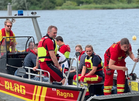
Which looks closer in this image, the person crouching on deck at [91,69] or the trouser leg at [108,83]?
the trouser leg at [108,83]

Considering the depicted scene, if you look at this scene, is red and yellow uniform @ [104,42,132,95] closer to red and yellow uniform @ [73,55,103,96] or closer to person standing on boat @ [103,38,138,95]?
person standing on boat @ [103,38,138,95]

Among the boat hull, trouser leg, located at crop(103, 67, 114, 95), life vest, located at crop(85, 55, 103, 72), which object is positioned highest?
life vest, located at crop(85, 55, 103, 72)

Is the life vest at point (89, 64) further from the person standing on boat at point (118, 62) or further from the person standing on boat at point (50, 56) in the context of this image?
the person standing on boat at point (50, 56)

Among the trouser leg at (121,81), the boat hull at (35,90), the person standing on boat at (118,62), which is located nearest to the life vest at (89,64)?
the person standing on boat at (118,62)

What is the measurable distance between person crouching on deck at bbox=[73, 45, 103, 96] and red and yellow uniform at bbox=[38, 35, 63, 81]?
0.48 meters

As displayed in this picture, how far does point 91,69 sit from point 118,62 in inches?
27.0

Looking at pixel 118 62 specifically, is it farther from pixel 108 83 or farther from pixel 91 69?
pixel 91 69

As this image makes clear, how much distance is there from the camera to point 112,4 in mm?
48406

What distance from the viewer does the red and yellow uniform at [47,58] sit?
6.01 m

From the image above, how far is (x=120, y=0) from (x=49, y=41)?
43.2 m

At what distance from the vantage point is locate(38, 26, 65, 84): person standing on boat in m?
5.97

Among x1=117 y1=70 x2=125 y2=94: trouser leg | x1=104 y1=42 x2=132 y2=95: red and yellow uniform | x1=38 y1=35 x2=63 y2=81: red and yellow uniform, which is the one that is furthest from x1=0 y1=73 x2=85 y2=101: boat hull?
x1=117 y1=70 x2=125 y2=94: trouser leg

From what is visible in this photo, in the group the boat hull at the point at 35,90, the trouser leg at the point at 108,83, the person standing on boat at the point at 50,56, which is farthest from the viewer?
the person standing on boat at the point at 50,56

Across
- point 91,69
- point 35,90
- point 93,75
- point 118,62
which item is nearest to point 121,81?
point 118,62
